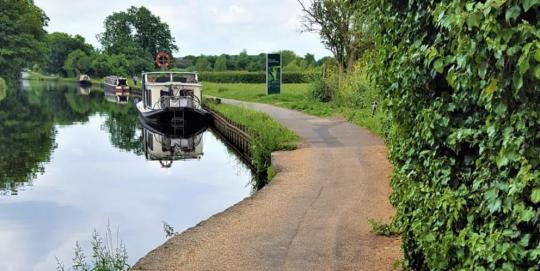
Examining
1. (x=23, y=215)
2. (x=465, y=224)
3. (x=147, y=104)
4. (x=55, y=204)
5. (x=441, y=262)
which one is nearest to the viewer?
(x=465, y=224)

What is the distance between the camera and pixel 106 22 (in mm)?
90312

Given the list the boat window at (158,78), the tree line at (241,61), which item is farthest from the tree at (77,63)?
the boat window at (158,78)

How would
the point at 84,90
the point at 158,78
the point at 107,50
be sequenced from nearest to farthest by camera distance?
the point at 158,78 < the point at 84,90 < the point at 107,50

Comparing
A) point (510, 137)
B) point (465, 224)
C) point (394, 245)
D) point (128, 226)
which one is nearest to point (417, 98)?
point (465, 224)

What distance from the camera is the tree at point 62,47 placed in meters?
102

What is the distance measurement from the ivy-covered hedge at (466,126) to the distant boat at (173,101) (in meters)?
21.4

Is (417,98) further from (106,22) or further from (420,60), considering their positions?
(106,22)

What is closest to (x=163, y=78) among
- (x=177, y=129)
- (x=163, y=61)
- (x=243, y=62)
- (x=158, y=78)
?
(x=158, y=78)

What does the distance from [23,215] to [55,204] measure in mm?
1060

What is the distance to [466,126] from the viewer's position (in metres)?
3.41

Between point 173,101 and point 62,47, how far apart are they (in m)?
84.3

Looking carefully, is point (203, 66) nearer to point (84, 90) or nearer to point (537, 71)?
point (84, 90)

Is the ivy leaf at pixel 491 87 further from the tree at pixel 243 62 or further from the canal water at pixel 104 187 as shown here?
the tree at pixel 243 62

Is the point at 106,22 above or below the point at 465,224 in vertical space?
above
